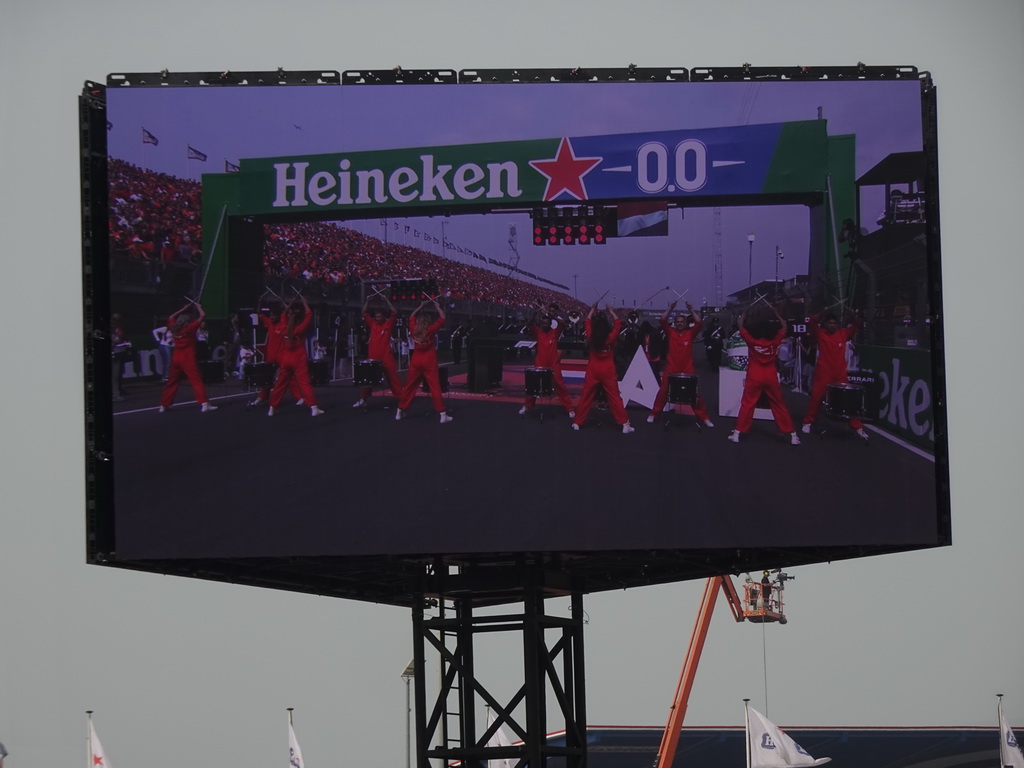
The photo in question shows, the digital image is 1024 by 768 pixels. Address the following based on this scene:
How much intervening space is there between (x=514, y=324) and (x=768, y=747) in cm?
1925

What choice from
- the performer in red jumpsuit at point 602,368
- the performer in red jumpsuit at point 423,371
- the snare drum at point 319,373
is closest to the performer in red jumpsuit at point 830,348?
the performer in red jumpsuit at point 602,368

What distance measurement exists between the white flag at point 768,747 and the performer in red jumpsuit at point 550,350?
1801 cm

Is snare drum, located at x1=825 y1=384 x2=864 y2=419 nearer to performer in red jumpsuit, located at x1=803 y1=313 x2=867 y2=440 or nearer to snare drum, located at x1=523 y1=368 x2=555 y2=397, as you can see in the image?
performer in red jumpsuit, located at x1=803 y1=313 x2=867 y2=440

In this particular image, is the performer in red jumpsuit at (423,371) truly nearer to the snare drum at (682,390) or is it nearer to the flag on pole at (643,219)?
the flag on pole at (643,219)

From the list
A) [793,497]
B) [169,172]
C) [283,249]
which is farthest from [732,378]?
[169,172]

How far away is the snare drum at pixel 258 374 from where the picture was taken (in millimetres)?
19078

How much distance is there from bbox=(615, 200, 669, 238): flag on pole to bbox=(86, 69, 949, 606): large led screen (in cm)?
3

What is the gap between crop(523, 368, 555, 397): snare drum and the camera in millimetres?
19125

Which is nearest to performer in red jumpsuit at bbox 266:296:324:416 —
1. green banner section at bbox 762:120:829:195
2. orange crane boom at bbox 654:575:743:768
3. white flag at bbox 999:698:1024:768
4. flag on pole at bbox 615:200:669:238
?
flag on pole at bbox 615:200:669:238

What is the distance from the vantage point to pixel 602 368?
1912cm

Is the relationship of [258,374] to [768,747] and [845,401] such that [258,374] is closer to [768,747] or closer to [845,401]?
[845,401]

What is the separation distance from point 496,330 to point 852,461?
438 centimetres

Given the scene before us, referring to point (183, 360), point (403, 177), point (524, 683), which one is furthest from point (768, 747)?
point (183, 360)

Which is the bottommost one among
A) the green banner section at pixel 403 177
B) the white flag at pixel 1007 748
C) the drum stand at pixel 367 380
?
the white flag at pixel 1007 748
